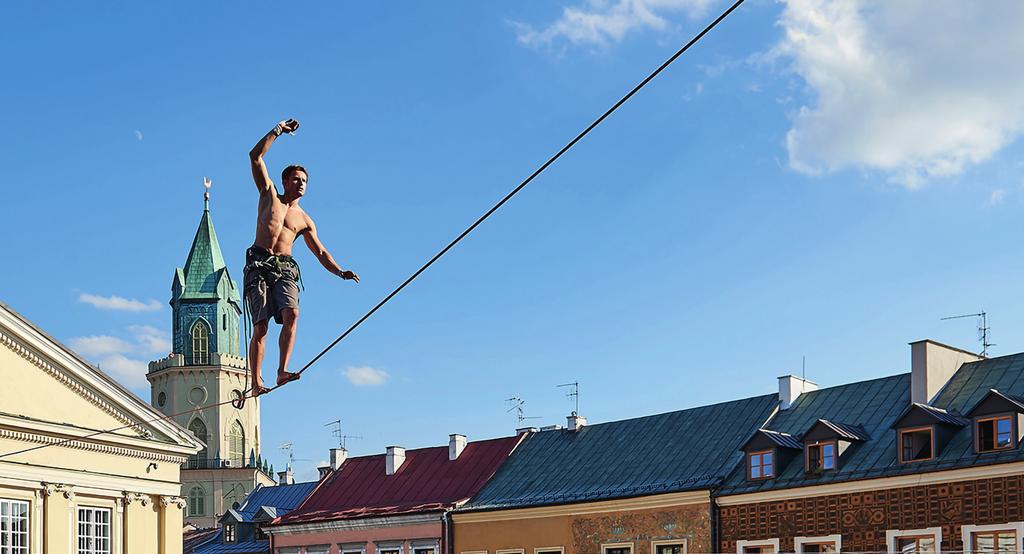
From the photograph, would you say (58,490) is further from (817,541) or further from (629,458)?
(817,541)

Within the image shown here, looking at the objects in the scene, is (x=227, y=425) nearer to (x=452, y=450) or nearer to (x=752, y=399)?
(x=452, y=450)

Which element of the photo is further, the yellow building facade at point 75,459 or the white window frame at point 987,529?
the yellow building facade at point 75,459

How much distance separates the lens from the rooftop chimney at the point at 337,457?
6104 centimetres

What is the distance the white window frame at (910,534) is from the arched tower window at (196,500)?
77.5 m

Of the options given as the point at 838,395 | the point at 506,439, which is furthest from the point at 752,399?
the point at 506,439

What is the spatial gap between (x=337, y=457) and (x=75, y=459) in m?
17.5

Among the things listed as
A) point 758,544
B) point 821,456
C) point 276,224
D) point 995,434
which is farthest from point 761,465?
point 276,224

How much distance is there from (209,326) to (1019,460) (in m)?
86.4

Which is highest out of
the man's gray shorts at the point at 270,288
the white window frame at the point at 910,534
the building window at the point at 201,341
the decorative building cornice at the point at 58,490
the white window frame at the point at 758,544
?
the building window at the point at 201,341

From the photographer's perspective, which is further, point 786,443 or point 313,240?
point 786,443

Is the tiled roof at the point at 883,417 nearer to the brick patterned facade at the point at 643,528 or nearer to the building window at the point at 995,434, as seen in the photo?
the building window at the point at 995,434

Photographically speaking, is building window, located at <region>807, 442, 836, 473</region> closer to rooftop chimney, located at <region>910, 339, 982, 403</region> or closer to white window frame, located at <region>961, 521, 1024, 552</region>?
rooftop chimney, located at <region>910, 339, 982, 403</region>

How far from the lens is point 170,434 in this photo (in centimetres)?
4797

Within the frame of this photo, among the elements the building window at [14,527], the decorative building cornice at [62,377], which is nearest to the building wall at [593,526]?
the decorative building cornice at [62,377]
